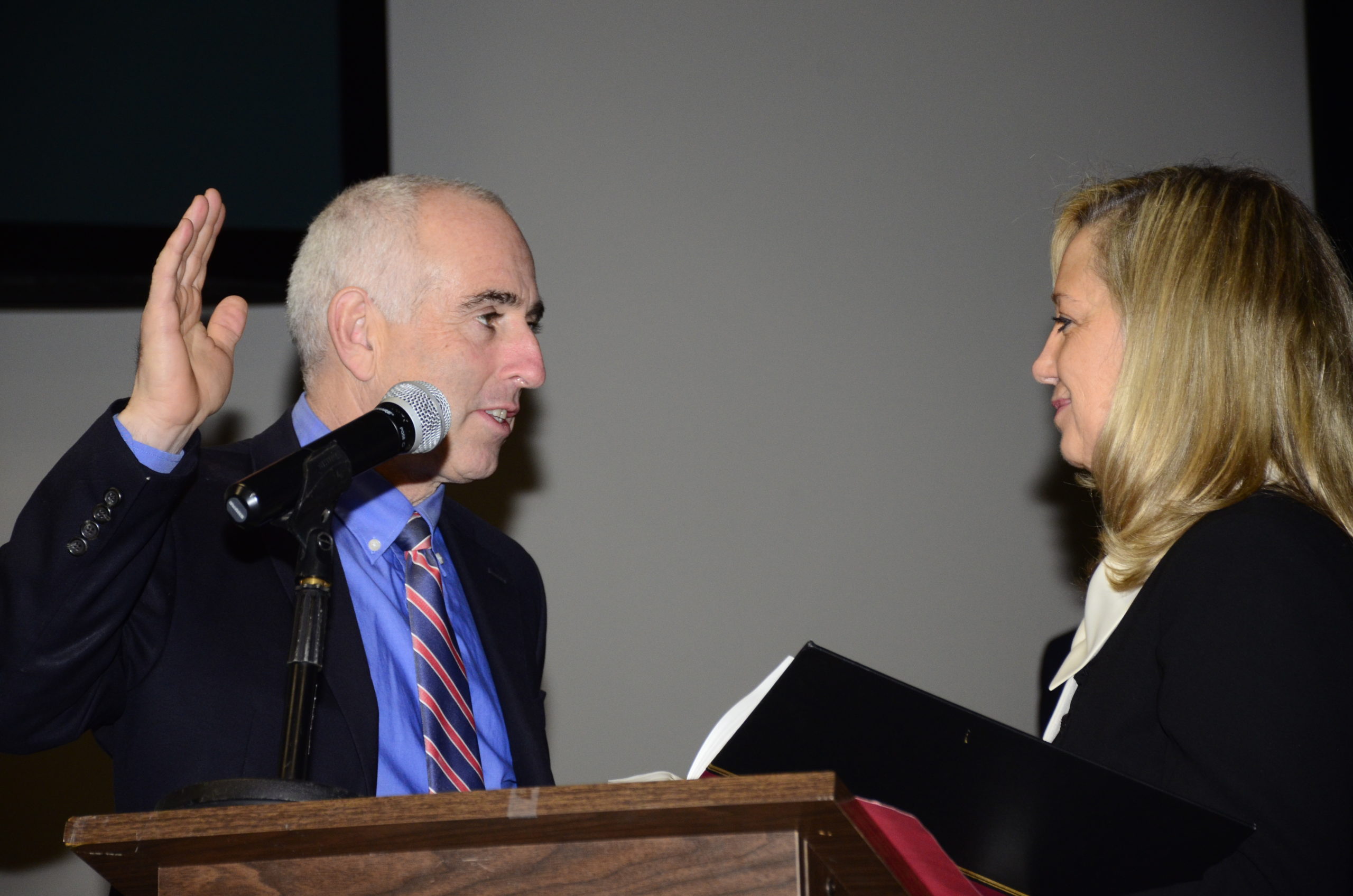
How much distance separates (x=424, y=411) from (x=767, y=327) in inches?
86.6

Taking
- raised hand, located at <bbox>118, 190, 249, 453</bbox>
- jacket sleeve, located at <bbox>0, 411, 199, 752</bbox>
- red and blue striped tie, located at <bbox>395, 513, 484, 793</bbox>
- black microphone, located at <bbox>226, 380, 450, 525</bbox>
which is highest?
raised hand, located at <bbox>118, 190, 249, 453</bbox>

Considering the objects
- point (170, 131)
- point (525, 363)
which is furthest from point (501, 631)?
point (170, 131)

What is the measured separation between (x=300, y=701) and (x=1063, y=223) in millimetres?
1425

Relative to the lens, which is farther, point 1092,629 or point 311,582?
point 1092,629

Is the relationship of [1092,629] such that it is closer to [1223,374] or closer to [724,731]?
[1223,374]

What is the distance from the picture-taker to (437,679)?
1981 mm

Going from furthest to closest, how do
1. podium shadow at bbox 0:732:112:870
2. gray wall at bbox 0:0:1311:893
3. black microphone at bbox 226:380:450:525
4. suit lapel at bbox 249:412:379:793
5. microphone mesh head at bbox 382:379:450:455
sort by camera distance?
1. gray wall at bbox 0:0:1311:893
2. podium shadow at bbox 0:732:112:870
3. suit lapel at bbox 249:412:379:793
4. microphone mesh head at bbox 382:379:450:455
5. black microphone at bbox 226:380:450:525

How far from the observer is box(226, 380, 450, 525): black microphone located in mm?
1073

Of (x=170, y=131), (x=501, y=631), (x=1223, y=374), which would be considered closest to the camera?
(x=1223, y=374)

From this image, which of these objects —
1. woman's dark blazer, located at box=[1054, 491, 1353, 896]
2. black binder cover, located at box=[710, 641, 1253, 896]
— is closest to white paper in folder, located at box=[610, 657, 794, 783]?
black binder cover, located at box=[710, 641, 1253, 896]

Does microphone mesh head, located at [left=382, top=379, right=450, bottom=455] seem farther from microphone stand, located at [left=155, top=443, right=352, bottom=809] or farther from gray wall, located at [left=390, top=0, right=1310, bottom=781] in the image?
gray wall, located at [left=390, top=0, right=1310, bottom=781]

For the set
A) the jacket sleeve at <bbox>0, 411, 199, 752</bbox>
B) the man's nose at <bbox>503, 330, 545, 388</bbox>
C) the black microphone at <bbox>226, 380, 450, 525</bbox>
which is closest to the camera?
the black microphone at <bbox>226, 380, 450, 525</bbox>

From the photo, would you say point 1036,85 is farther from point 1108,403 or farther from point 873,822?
point 873,822

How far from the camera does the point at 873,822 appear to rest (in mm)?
968
